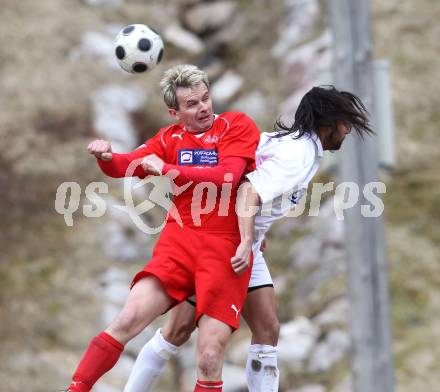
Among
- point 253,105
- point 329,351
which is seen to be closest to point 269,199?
point 329,351

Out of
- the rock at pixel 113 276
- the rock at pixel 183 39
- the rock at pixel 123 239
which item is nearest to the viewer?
the rock at pixel 113 276

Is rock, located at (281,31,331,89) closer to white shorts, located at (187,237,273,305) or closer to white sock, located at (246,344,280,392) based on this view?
white shorts, located at (187,237,273,305)

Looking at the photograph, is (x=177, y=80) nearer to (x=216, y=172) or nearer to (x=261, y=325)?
(x=216, y=172)

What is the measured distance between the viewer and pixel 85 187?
35.8 feet

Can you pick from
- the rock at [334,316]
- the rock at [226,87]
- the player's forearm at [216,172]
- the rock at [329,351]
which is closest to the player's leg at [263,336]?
the player's forearm at [216,172]

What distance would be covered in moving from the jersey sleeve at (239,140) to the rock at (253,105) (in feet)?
25.2

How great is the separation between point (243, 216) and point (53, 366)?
5117 millimetres

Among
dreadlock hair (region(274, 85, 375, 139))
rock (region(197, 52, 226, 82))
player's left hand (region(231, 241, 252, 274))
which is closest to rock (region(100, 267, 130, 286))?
rock (region(197, 52, 226, 82))

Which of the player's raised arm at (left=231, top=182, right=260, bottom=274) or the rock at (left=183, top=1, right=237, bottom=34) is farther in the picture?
the rock at (left=183, top=1, right=237, bottom=34)

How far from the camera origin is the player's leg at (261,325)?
464 cm

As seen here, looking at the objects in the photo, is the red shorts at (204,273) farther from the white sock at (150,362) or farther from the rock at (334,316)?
the rock at (334,316)

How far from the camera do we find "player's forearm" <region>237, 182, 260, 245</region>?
14.3 ft

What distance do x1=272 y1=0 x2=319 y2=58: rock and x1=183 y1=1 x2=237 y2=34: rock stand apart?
3.30 feet

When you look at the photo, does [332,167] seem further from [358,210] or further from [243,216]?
[243,216]
